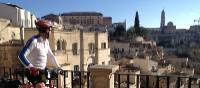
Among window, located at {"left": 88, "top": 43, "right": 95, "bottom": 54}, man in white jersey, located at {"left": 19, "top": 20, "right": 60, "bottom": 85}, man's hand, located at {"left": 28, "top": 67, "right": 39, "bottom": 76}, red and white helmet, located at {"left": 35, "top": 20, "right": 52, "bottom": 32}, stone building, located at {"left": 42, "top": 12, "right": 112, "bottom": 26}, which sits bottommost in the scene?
window, located at {"left": 88, "top": 43, "right": 95, "bottom": 54}

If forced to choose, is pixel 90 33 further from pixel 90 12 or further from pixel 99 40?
pixel 90 12

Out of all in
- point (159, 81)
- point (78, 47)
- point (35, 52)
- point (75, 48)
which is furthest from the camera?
point (78, 47)

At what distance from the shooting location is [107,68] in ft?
21.4

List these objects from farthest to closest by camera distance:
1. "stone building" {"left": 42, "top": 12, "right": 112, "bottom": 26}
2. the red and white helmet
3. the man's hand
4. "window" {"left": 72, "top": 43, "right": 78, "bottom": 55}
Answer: "stone building" {"left": 42, "top": 12, "right": 112, "bottom": 26} → "window" {"left": 72, "top": 43, "right": 78, "bottom": 55} → the red and white helmet → the man's hand

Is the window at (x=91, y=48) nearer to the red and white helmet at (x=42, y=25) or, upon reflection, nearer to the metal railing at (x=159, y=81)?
the metal railing at (x=159, y=81)

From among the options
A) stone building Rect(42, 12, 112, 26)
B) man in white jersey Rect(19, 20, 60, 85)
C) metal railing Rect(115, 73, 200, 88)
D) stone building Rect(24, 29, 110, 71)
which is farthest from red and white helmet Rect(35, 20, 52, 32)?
stone building Rect(42, 12, 112, 26)

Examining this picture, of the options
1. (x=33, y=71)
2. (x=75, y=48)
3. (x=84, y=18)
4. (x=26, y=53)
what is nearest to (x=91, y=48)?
(x=75, y=48)

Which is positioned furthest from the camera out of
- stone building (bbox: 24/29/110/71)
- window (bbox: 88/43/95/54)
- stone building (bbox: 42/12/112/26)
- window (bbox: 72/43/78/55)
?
stone building (bbox: 42/12/112/26)

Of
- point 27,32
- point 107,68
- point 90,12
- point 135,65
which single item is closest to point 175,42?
point 90,12

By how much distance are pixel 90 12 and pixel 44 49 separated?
114 m

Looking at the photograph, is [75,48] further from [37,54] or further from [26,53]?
[26,53]

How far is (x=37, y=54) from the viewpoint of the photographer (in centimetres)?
500

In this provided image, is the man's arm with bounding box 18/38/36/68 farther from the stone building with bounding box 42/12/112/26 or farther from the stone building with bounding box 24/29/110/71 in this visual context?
the stone building with bounding box 42/12/112/26

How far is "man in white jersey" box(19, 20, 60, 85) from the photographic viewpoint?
4.79 metres
